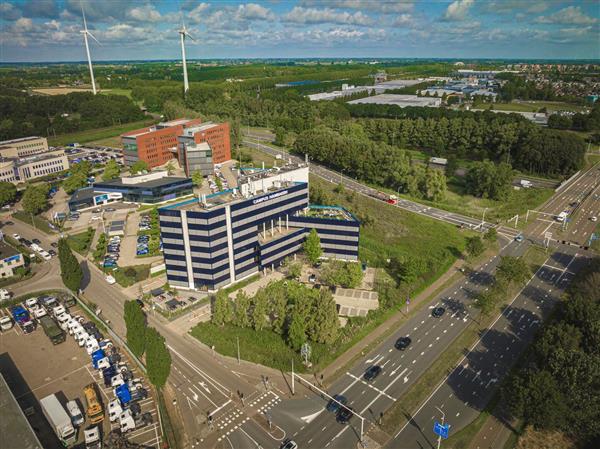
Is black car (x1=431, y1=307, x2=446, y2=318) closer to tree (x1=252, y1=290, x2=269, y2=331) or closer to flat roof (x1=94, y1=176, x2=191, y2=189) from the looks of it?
tree (x1=252, y1=290, x2=269, y2=331)

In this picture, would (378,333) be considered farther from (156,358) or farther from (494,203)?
(494,203)

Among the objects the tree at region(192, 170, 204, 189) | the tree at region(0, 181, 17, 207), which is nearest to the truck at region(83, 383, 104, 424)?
the tree at region(192, 170, 204, 189)

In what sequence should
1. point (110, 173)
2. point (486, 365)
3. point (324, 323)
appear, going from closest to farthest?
1. point (486, 365)
2. point (324, 323)
3. point (110, 173)

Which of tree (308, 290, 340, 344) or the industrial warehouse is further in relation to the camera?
the industrial warehouse

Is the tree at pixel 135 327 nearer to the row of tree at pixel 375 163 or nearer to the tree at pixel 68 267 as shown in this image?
the tree at pixel 68 267


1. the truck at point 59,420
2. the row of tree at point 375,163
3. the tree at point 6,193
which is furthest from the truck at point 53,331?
the row of tree at point 375,163

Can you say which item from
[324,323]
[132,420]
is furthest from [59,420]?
[324,323]
